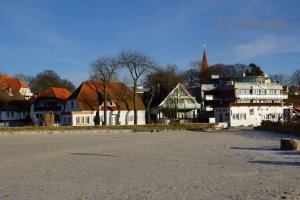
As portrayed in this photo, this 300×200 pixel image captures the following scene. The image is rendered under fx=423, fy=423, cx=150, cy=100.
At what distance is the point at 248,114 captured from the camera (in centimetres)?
7225

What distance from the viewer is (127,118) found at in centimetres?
6769

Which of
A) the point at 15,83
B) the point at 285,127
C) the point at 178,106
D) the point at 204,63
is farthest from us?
the point at 204,63

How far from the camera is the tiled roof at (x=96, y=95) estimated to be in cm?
6519

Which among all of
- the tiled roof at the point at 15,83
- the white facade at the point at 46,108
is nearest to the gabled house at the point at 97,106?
the white facade at the point at 46,108

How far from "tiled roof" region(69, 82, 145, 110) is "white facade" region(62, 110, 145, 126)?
3.35 ft

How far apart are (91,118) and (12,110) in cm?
1705

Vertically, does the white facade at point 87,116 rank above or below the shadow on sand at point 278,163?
above

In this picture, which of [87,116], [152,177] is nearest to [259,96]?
[87,116]

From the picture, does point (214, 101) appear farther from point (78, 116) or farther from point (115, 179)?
point (115, 179)

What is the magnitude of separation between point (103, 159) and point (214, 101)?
66.4m

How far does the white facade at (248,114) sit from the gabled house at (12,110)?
33829 mm

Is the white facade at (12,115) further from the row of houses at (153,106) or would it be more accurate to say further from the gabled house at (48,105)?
the gabled house at (48,105)

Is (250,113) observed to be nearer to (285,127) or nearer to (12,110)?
(285,127)

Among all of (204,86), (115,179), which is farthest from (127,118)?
(115,179)
